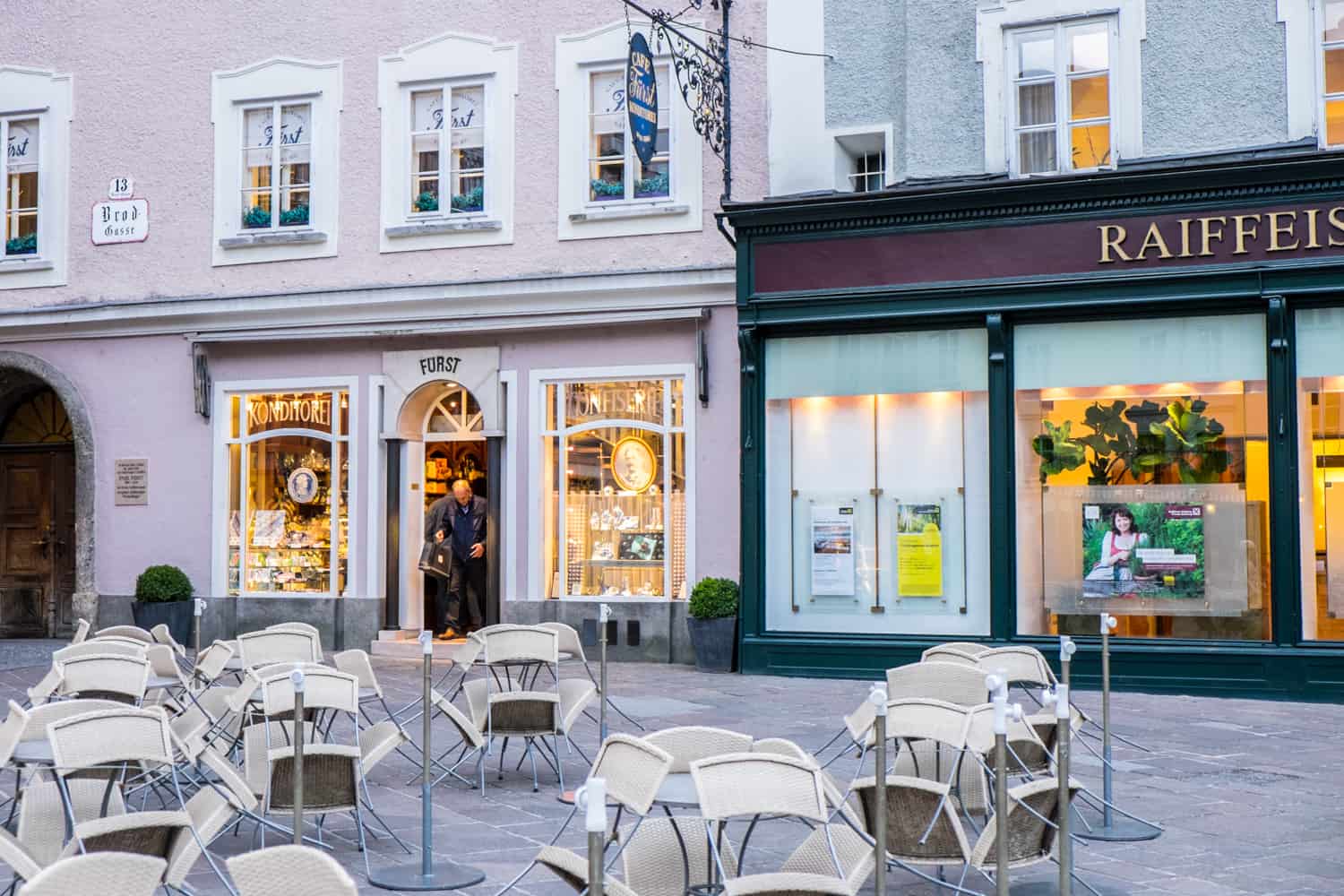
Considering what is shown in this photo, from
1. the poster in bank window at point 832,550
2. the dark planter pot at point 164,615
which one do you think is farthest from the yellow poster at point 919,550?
the dark planter pot at point 164,615

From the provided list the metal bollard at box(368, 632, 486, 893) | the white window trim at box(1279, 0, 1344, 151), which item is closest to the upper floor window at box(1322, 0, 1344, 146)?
the white window trim at box(1279, 0, 1344, 151)

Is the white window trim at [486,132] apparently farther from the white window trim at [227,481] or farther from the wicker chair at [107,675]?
the wicker chair at [107,675]

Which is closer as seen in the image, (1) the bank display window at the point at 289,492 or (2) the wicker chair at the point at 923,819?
(2) the wicker chair at the point at 923,819

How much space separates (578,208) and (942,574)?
5787mm

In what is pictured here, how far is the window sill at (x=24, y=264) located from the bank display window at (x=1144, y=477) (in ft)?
40.1

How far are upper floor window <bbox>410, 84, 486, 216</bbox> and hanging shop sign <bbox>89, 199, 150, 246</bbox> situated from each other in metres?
3.72

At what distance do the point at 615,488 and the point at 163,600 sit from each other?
565 cm

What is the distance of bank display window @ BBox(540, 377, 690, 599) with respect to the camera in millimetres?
16953

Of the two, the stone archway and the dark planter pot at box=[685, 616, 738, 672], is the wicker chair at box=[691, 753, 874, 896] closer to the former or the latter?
the dark planter pot at box=[685, 616, 738, 672]

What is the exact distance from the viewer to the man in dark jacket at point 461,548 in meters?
17.9

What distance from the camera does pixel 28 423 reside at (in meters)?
21.0

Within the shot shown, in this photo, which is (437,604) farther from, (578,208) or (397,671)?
(578,208)

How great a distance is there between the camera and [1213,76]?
1444 centimetres

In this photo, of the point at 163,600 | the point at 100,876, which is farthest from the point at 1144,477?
the point at 100,876
